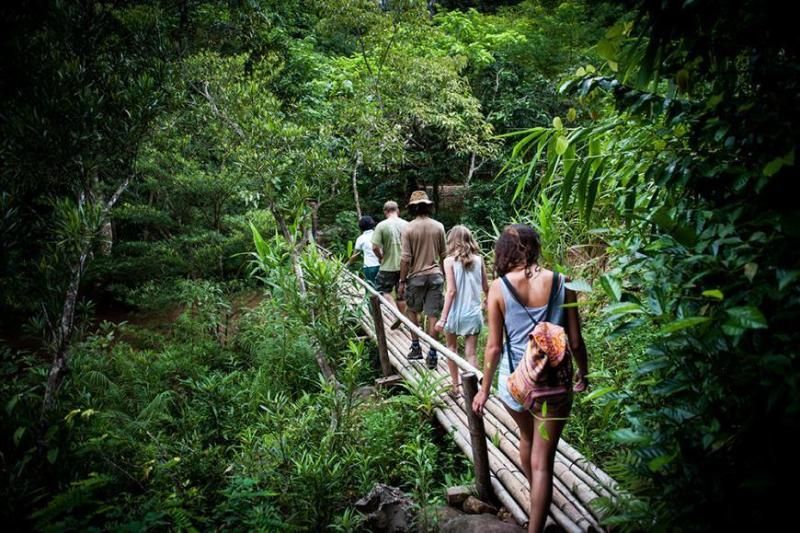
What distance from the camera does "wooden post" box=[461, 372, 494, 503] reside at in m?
2.77

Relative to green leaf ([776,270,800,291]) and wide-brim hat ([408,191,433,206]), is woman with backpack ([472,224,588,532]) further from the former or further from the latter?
wide-brim hat ([408,191,433,206])

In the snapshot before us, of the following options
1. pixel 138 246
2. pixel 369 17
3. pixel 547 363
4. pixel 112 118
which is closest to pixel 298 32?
pixel 369 17

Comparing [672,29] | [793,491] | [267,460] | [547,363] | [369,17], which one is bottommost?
[267,460]

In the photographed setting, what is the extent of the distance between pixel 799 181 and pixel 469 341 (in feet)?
9.61

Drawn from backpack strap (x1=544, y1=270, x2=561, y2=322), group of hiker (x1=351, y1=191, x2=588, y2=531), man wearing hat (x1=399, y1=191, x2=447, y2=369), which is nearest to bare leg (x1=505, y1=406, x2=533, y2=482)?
group of hiker (x1=351, y1=191, x2=588, y2=531)

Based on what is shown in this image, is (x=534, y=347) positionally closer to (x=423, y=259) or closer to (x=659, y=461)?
(x=659, y=461)

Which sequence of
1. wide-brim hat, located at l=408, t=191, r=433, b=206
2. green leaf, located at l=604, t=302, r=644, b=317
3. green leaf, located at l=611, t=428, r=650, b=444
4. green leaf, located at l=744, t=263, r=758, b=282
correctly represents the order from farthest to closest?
1. wide-brim hat, located at l=408, t=191, r=433, b=206
2. green leaf, located at l=604, t=302, r=644, b=317
3. green leaf, located at l=611, t=428, r=650, b=444
4. green leaf, located at l=744, t=263, r=758, b=282

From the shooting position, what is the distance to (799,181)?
1104 millimetres

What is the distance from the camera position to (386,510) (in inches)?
118

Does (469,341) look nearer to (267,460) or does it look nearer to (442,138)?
(267,460)

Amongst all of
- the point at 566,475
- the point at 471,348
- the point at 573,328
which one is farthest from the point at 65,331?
the point at 566,475

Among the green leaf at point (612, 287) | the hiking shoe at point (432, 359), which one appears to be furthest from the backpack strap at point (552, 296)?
the hiking shoe at point (432, 359)

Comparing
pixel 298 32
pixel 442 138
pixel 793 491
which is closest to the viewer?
pixel 793 491

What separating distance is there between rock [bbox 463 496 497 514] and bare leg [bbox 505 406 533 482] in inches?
23.6
